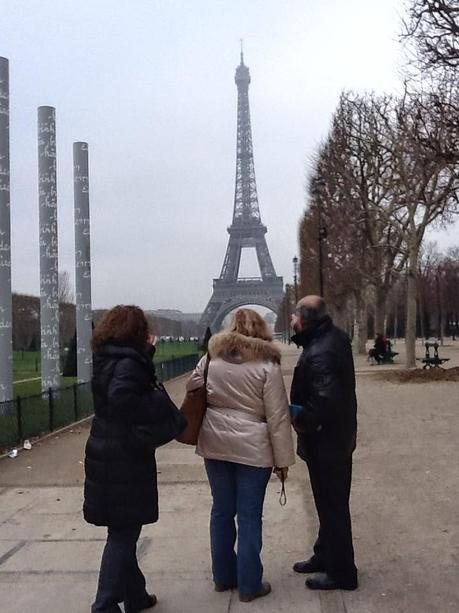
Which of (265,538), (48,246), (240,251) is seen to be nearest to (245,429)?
(265,538)

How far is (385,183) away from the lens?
98.8 feet

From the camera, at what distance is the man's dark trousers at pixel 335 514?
4539mm

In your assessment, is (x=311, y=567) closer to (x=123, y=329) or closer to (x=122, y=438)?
(x=122, y=438)

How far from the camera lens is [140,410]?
155 inches

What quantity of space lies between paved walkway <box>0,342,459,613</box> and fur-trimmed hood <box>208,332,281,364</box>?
141 cm

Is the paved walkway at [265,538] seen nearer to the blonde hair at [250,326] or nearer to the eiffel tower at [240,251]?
the blonde hair at [250,326]

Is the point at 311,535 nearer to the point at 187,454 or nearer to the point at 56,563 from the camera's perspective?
the point at 56,563

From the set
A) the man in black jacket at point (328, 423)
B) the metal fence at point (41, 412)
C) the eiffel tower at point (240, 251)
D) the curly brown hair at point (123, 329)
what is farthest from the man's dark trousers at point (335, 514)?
the eiffel tower at point (240, 251)

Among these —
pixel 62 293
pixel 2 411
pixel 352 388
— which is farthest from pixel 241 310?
pixel 62 293

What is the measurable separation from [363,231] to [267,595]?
2993 cm

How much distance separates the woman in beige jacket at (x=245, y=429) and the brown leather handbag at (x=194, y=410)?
1.2 inches

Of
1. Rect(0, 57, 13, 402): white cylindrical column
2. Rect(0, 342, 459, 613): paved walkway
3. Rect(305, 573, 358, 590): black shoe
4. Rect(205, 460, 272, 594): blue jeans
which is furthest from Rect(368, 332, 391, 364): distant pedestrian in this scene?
Rect(205, 460, 272, 594): blue jeans

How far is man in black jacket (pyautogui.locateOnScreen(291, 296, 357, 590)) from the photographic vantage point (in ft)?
14.5

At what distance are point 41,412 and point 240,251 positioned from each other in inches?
3508
